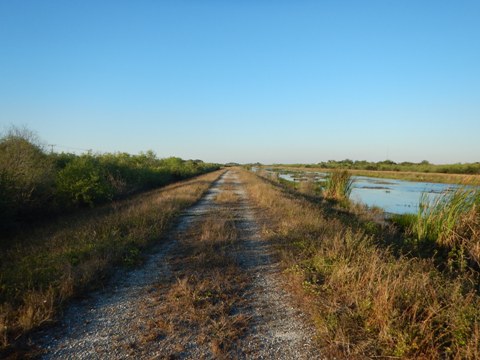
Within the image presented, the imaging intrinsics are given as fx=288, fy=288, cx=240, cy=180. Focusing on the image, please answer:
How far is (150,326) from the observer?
417 cm

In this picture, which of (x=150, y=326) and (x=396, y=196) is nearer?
(x=150, y=326)

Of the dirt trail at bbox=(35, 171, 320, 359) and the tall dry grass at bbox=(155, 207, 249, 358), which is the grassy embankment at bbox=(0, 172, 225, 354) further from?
the tall dry grass at bbox=(155, 207, 249, 358)

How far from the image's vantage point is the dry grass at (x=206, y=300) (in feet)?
13.0

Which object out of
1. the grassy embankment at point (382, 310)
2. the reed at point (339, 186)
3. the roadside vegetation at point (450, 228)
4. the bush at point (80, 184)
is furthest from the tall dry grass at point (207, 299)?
the reed at point (339, 186)

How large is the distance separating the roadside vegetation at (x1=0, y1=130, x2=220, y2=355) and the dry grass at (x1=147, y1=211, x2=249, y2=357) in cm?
153

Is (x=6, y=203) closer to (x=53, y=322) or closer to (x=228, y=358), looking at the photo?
(x=53, y=322)

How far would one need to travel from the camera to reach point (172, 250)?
26.5ft

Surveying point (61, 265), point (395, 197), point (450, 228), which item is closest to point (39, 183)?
point (61, 265)

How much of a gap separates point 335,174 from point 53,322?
2318 centimetres

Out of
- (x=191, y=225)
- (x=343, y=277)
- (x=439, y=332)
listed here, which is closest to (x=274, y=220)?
(x=191, y=225)

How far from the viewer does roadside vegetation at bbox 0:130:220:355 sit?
4.69 m

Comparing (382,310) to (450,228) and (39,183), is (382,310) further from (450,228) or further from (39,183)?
(39,183)

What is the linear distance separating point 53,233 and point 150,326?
28.8ft

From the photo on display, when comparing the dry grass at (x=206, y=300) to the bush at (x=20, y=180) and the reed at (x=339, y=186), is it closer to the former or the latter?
the bush at (x=20, y=180)
